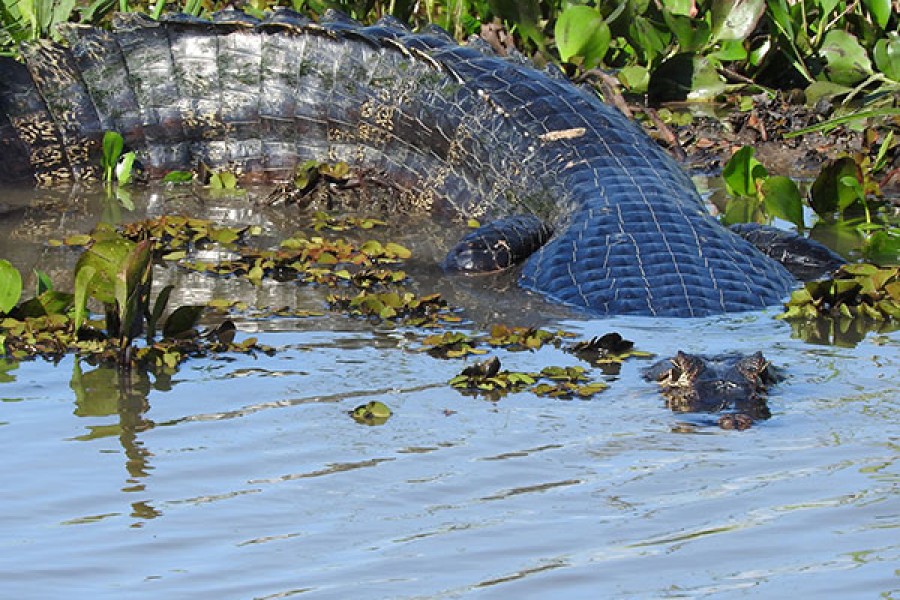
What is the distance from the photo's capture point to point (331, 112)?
7609mm

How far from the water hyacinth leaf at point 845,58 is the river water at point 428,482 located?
4.15 meters

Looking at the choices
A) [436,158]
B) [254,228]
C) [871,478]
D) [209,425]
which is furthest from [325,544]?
[436,158]

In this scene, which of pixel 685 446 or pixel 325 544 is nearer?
pixel 325 544

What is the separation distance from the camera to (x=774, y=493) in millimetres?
3488

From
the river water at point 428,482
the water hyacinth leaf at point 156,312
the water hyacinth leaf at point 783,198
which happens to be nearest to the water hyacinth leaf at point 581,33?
the water hyacinth leaf at point 783,198

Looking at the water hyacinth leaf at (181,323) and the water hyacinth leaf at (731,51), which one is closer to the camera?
the water hyacinth leaf at (181,323)

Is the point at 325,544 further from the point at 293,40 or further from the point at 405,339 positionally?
the point at 293,40

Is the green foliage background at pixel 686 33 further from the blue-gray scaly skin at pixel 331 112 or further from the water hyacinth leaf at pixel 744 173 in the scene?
the water hyacinth leaf at pixel 744 173

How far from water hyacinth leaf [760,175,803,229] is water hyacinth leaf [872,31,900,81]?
7.50 feet

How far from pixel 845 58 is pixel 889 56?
353 millimetres

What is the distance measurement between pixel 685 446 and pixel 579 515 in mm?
619

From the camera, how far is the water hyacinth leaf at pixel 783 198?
6621 mm

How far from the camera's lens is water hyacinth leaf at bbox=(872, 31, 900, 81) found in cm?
855

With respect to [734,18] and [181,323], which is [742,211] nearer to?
[734,18]
